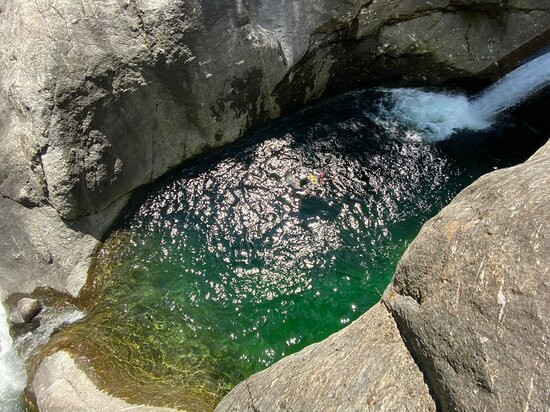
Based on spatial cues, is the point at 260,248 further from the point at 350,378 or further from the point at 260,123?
the point at 350,378

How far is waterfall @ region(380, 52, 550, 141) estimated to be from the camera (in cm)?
834

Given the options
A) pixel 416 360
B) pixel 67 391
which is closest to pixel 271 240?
pixel 67 391

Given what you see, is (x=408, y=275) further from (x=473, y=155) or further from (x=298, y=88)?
(x=298, y=88)

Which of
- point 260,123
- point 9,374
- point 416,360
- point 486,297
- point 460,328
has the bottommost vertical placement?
point 9,374

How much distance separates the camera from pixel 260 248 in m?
6.73

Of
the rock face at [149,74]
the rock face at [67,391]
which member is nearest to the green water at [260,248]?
the rock face at [67,391]

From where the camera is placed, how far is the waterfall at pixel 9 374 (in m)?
5.48

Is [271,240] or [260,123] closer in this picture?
[271,240]

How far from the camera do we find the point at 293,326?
591cm

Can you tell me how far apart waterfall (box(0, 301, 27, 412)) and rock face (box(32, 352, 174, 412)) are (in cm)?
32

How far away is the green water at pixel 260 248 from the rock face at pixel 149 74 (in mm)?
538

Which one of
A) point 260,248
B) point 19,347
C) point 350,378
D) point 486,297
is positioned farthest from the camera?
point 260,248

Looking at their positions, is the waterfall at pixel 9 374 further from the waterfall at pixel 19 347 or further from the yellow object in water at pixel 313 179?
the yellow object in water at pixel 313 179

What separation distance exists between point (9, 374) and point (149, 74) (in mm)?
4189
